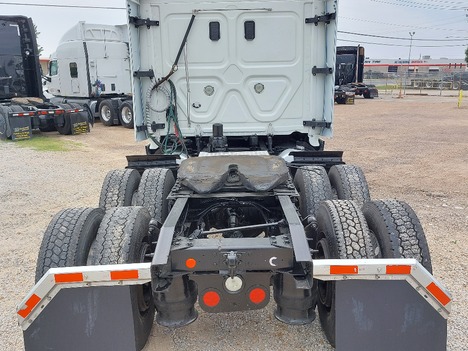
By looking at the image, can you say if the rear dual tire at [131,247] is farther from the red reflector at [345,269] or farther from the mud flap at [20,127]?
the mud flap at [20,127]

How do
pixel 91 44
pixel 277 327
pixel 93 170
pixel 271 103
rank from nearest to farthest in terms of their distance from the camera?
pixel 277 327, pixel 271 103, pixel 93 170, pixel 91 44

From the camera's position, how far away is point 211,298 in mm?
2672

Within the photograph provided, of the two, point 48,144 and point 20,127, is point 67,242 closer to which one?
point 48,144

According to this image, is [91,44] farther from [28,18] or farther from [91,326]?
[91,326]

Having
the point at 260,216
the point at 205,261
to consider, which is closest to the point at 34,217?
the point at 260,216

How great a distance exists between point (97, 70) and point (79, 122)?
3.10m

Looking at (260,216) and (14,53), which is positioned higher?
(14,53)

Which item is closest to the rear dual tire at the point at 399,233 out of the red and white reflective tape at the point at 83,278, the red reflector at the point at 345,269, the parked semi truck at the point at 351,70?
the red reflector at the point at 345,269

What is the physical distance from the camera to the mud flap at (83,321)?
2549mm

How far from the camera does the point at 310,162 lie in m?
4.91

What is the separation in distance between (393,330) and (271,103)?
348 cm

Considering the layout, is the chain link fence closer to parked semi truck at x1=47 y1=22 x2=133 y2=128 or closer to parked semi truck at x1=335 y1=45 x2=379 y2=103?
parked semi truck at x1=335 y1=45 x2=379 y2=103

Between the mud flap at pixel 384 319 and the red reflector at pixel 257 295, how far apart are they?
446mm

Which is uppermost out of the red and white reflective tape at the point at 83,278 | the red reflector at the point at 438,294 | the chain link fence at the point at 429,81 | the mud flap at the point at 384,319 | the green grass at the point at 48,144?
the chain link fence at the point at 429,81
